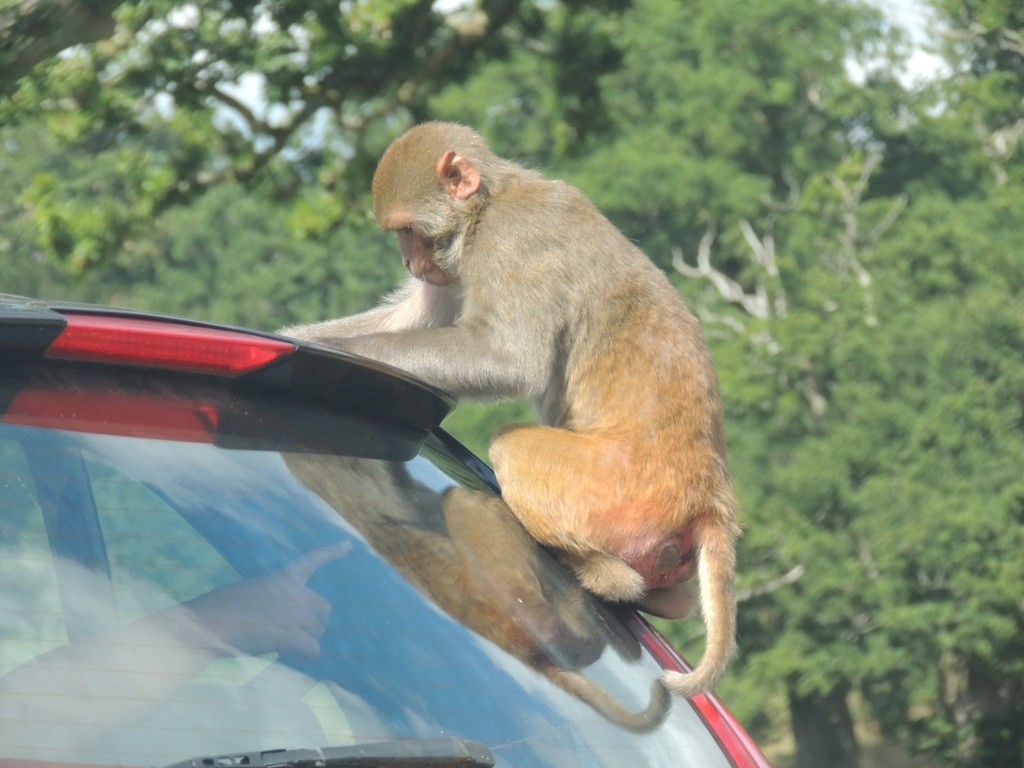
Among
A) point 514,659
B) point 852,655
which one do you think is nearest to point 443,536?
point 514,659

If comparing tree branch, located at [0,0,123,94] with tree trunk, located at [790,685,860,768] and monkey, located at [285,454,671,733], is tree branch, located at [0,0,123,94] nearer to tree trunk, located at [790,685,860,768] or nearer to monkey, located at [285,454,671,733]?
monkey, located at [285,454,671,733]

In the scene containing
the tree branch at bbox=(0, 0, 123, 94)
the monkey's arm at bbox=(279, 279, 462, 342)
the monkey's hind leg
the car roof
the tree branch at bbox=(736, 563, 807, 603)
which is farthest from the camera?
the tree branch at bbox=(736, 563, 807, 603)

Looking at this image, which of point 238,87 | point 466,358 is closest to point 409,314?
point 466,358

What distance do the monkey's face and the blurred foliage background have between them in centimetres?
251

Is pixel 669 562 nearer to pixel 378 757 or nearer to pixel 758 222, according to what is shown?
pixel 378 757

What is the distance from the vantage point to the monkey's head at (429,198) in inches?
148

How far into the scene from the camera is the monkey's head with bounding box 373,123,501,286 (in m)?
3.75

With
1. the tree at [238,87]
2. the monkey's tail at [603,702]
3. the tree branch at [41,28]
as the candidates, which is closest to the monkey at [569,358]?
the monkey's tail at [603,702]

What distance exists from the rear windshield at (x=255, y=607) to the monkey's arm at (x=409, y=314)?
2008mm

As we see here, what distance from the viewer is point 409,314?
159 inches

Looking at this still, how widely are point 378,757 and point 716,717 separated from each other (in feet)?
1.94

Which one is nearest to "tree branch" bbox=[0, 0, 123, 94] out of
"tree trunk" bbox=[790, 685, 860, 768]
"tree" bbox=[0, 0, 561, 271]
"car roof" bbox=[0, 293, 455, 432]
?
"tree" bbox=[0, 0, 561, 271]

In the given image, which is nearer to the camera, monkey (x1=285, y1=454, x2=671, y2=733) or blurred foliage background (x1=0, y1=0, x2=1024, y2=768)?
monkey (x1=285, y1=454, x2=671, y2=733)

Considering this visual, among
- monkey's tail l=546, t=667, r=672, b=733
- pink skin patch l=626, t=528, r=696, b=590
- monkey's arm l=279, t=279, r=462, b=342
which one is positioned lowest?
monkey's arm l=279, t=279, r=462, b=342
